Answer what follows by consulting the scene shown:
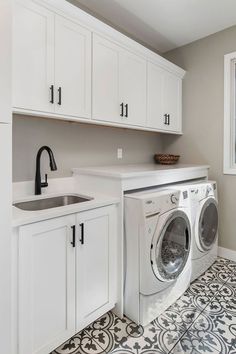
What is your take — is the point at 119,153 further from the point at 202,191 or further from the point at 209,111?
the point at 209,111

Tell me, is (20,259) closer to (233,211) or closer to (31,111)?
(31,111)

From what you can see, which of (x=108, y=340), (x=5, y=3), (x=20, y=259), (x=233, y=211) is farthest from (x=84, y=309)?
(x=233, y=211)

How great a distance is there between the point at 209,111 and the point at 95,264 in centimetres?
223

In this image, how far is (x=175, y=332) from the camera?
1.61m

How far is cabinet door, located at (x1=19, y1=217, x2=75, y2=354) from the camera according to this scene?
1217mm

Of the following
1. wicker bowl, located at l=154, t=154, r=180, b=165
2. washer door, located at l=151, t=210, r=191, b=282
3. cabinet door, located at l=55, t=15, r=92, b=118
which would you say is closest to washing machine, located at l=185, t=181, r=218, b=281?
washer door, located at l=151, t=210, r=191, b=282

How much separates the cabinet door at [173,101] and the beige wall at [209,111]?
3.6 inches

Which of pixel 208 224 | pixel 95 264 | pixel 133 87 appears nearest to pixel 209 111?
pixel 133 87

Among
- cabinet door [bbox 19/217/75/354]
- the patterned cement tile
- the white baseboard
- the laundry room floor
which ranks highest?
cabinet door [bbox 19/217/75/354]

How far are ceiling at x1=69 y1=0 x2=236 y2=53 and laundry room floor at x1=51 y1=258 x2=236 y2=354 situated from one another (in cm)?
267

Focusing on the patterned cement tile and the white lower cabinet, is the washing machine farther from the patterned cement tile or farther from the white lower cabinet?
the patterned cement tile

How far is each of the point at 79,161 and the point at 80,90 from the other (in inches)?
27.4

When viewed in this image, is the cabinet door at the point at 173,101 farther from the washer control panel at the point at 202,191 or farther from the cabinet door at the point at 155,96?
the washer control panel at the point at 202,191

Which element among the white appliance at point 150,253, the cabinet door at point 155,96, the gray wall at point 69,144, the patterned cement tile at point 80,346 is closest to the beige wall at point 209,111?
the cabinet door at point 155,96
